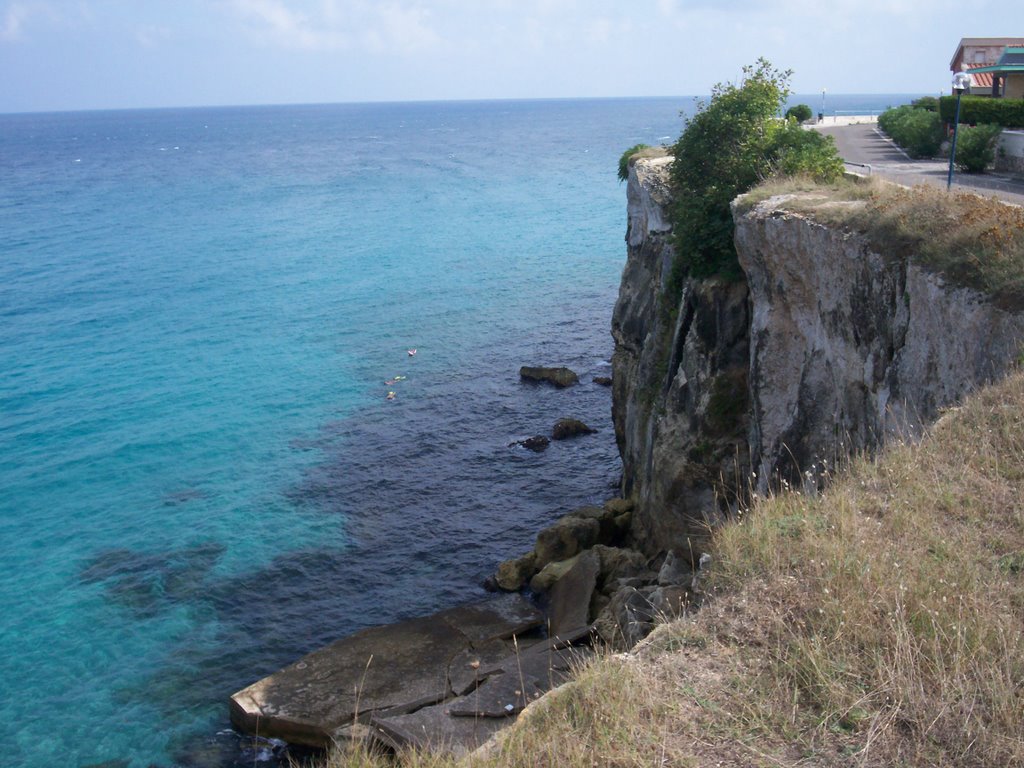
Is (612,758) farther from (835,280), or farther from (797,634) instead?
(835,280)

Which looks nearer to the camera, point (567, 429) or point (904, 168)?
point (567, 429)

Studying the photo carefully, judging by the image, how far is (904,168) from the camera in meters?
36.3

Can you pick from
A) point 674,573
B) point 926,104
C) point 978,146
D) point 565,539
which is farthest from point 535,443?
point 926,104

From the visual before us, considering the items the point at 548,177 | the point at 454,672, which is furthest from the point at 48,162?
the point at 454,672

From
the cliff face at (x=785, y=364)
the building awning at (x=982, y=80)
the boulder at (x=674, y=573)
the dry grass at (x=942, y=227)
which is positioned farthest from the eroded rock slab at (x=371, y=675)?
the building awning at (x=982, y=80)

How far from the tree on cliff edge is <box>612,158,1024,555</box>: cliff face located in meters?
1.03

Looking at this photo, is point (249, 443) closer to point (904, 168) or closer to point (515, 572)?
point (515, 572)

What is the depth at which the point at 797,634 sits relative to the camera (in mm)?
8125

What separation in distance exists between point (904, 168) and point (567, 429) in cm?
1787

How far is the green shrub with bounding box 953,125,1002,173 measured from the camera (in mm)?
33250

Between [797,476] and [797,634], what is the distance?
11272 mm

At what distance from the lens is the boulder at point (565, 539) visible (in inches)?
1005

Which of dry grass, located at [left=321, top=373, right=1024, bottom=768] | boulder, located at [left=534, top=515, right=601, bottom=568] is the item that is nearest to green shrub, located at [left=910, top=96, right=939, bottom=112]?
boulder, located at [left=534, top=515, right=601, bottom=568]

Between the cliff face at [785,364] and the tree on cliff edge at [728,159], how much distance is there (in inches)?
40.7
